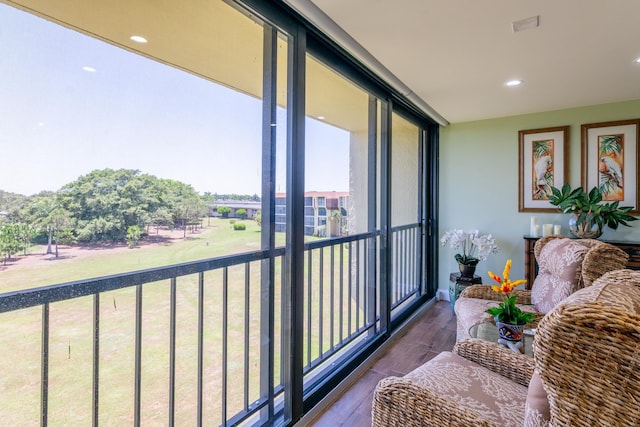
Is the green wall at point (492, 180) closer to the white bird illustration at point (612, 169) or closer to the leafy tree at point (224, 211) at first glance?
the white bird illustration at point (612, 169)

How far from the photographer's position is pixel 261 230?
168cm

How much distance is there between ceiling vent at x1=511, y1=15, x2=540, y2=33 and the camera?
1.79 m

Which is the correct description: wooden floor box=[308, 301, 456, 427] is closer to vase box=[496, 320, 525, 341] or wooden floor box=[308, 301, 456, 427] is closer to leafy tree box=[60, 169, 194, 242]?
vase box=[496, 320, 525, 341]

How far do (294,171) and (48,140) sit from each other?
1.03m

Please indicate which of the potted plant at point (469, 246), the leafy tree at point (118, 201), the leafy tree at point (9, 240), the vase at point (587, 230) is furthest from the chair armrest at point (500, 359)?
the vase at point (587, 230)

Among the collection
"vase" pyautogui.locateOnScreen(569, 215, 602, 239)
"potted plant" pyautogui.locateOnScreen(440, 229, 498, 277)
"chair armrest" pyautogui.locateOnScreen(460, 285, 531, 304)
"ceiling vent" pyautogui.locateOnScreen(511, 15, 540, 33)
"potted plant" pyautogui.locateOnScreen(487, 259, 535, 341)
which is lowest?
"chair armrest" pyautogui.locateOnScreen(460, 285, 531, 304)

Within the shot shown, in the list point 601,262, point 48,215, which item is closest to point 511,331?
point 601,262

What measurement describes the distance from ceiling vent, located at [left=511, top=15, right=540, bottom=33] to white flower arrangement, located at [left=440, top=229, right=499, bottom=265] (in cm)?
220

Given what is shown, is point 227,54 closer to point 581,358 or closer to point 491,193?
point 581,358

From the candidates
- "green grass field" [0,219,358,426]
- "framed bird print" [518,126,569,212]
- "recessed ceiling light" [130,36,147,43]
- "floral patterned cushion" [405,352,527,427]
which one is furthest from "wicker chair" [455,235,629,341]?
"recessed ceiling light" [130,36,147,43]

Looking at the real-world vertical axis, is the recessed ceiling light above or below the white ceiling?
below

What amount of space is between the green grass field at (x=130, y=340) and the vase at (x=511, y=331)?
3.97 ft

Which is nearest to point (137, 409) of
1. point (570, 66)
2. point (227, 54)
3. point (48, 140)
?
point (48, 140)

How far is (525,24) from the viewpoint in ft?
6.04
